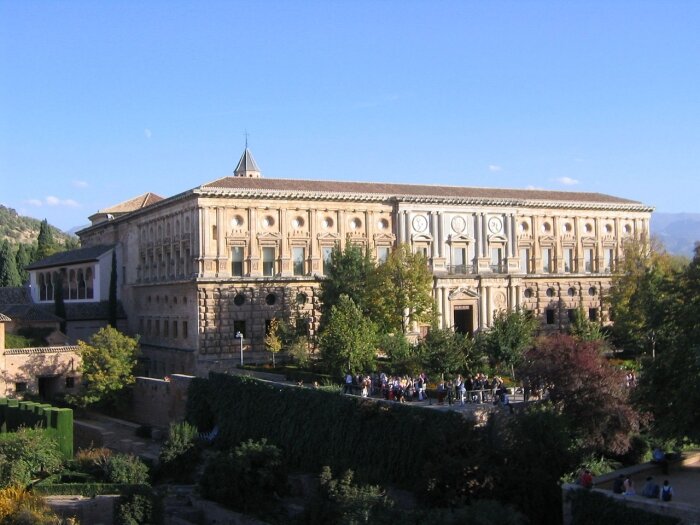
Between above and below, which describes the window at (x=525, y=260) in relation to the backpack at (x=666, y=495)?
above

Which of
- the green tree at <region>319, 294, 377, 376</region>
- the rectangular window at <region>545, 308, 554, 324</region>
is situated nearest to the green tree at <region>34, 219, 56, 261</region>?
the rectangular window at <region>545, 308, 554, 324</region>

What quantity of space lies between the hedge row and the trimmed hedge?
4061mm

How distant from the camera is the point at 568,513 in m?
25.1

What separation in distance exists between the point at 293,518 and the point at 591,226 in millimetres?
36737

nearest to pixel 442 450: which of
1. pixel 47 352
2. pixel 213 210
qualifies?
pixel 213 210

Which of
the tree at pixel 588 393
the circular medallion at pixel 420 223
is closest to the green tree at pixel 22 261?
the circular medallion at pixel 420 223

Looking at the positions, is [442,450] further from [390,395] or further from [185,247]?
[185,247]

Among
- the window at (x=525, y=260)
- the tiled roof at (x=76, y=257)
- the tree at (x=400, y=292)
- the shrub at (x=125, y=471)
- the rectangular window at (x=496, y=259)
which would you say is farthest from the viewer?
the tiled roof at (x=76, y=257)

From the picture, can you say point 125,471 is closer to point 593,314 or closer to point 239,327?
point 239,327

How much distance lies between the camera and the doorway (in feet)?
172

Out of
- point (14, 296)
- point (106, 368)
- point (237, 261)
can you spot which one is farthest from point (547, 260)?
point (14, 296)

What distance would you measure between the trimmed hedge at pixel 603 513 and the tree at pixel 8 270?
6760cm

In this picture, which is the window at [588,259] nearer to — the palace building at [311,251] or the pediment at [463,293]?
the palace building at [311,251]

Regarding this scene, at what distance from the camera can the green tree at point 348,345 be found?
3806cm
